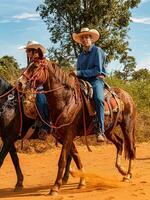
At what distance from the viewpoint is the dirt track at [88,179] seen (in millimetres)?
8453

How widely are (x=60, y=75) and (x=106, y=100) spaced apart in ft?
4.41

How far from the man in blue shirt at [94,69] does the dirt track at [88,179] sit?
3.03 ft

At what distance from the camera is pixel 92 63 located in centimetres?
927

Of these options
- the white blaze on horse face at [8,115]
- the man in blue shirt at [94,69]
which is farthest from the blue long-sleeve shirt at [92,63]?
the white blaze on horse face at [8,115]

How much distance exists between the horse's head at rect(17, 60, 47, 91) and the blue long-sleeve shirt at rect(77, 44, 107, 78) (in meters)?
0.98

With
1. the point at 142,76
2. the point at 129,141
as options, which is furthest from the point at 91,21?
the point at 129,141

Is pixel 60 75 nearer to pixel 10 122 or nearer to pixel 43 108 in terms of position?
pixel 43 108

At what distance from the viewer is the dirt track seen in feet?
27.7

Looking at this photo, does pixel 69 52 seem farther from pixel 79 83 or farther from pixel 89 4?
pixel 79 83

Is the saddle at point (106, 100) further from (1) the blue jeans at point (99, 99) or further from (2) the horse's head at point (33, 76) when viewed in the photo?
(2) the horse's head at point (33, 76)

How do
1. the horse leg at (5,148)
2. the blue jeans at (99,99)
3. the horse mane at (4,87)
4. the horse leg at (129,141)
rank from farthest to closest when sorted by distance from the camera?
the horse leg at (129,141), the horse mane at (4,87), the horse leg at (5,148), the blue jeans at (99,99)

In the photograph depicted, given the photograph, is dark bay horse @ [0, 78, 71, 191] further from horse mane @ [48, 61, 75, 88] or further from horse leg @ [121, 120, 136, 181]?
horse leg @ [121, 120, 136, 181]

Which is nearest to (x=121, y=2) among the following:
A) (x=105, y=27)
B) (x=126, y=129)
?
(x=105, y=27)

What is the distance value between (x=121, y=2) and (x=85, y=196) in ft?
95.9
